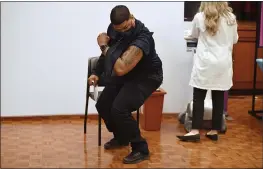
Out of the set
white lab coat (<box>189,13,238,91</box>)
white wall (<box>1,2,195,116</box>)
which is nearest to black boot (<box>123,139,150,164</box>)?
white lab coat (<box>189,13,238,91</box>)

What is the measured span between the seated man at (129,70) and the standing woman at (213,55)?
504 mm

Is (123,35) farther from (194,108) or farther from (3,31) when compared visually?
(3,31)

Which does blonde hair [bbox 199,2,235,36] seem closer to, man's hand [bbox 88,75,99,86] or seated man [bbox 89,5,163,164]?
seated man [bbox 89,5,163,164]

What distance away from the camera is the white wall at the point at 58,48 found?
3.90m

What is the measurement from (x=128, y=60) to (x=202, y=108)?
95 cm

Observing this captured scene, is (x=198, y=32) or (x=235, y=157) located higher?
(x=198, y=32)

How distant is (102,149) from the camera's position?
3264mm

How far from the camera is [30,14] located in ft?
12.7

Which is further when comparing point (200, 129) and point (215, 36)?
point (200, 129)

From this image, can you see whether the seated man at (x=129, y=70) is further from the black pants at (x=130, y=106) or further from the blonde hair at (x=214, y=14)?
the blonde hair at (x=214, y=14)

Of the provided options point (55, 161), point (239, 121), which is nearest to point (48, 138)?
point (55, 161)

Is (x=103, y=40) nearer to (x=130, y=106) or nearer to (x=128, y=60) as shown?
(x=128, y=60)

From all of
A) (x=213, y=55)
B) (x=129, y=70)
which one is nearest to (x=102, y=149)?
(x=129, y=70)

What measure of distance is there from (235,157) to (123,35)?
Answer: 3.80 feet
